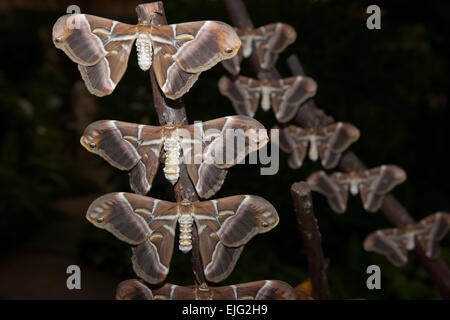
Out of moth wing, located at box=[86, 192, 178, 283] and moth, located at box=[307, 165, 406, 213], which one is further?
moth, located at box=[307, 165, 406, 213]

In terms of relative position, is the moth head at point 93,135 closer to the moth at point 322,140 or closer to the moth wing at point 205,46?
the moth wing at point 205,46

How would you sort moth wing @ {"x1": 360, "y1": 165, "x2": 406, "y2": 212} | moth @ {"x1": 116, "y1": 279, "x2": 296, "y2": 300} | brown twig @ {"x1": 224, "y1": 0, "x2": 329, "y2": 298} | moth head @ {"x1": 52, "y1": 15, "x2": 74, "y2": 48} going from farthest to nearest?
moth wing @ {"x1": 360, "y1": 165, "x2": 406, "y2": 212}, brown twig @ {"x1": 224, "y1": 0, "x2": 329, "y2": 298}, moth @ {"x1": 116, "y1": 279, "x2": 296, "y2": 300}, moth head @ {"x1": 52, "y1": 15, "x2": 74, "y2": 48}

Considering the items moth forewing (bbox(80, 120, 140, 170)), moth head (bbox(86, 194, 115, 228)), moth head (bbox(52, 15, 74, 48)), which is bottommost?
moth head (bbox(86, 194, 115, 228))

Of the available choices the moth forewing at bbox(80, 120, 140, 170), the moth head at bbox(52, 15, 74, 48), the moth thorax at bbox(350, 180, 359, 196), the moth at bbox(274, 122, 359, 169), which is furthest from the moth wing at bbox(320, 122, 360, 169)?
the moth head at bbox(52, 15, 74, 48)

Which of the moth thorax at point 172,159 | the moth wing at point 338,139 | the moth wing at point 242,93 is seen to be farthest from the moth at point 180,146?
the moth wing at point 338,139

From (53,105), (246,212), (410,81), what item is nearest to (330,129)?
(246,212)

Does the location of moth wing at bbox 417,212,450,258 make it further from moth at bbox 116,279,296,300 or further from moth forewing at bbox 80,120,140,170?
moth forewing at bbox 80,120,140,170
